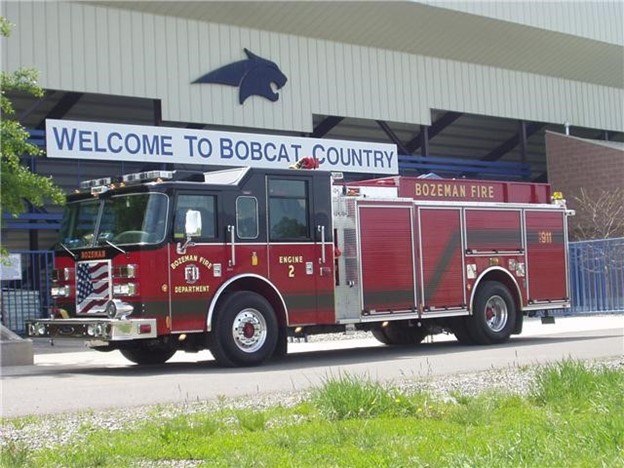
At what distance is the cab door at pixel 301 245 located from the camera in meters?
14.9

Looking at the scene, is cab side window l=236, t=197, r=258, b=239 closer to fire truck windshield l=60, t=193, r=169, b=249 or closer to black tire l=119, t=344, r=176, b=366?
fire truck windshield l=60, t=193, r=169, b=249

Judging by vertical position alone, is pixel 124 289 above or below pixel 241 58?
below

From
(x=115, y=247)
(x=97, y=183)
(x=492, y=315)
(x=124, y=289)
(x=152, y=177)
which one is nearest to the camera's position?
(x=124, y=289)

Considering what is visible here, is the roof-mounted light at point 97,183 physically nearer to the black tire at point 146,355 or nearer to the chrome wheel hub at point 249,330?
the black tire at point 146,355

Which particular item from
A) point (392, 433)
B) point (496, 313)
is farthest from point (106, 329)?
point (496, 313)

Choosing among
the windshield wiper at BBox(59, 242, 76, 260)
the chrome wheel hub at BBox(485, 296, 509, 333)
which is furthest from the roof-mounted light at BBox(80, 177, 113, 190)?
the chrome wheel hub at BBox(485, 296, 509, 333)

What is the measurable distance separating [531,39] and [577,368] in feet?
88.2

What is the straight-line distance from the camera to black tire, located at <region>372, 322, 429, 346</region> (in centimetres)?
1881

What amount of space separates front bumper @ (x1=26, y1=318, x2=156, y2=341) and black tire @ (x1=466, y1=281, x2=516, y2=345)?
6.29 m

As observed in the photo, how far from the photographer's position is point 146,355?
15875mm

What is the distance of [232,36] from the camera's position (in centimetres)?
2867

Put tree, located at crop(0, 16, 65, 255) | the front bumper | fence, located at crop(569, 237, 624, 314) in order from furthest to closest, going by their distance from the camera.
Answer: fence, located at crop(569, 237, 624, 314)
tree, located at crop(0, 16, 65, 255)
the front bumper

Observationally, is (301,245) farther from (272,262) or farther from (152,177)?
(152,177)

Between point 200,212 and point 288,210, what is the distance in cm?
155
